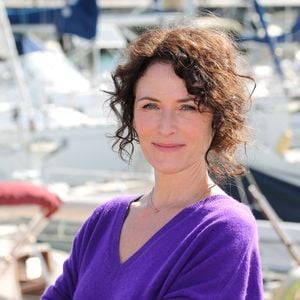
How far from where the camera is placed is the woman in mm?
→ 1426

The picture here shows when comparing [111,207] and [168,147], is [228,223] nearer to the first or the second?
[168,147]

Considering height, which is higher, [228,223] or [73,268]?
[228,223]

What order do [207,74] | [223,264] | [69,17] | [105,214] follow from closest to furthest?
[223,264] → [207,74] → [105,214] → [69,17]

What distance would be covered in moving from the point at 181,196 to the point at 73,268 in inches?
12.9

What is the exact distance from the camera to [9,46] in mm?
8055

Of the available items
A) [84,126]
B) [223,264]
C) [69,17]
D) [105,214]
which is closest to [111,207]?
[105,214]

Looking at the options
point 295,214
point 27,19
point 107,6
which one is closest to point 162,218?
point 295,214

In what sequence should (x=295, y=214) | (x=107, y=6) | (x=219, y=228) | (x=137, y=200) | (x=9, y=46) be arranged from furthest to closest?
1. (x=107, y=6)
2. (x=9, y=46)
3. (x=295, y=214)
4. (x=137, y=200)
5. (x=219, y=228)

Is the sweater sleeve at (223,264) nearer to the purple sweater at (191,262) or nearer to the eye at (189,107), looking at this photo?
the purple sweater at (191,262)

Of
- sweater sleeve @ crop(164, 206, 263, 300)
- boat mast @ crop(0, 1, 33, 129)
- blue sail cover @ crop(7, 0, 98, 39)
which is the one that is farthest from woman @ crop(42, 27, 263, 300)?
blue sail cover @ crop(7, 0, 98, 39)

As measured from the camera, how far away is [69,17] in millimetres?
10312

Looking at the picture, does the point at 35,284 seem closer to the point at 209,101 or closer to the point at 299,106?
the point at 209,101

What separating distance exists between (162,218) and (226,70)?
329mm

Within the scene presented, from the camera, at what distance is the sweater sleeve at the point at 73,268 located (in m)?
1.72
